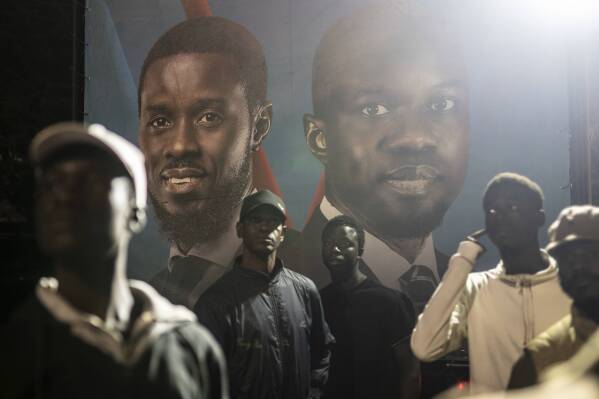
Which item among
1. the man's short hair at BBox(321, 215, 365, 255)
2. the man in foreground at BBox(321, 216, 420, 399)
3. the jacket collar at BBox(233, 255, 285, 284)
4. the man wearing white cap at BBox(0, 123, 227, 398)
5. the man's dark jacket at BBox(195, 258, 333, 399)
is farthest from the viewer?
the man's short hair at BBox(321, 215, 365, 255)

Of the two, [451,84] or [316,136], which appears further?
[316,136]

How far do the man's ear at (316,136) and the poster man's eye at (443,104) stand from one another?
2.93 feet

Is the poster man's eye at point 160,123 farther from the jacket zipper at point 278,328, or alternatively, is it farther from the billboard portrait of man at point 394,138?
the jacket zipper at point 278,328

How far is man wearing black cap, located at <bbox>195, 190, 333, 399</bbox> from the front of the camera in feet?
15.8

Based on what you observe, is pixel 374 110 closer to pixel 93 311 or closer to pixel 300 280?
pixel 300 280

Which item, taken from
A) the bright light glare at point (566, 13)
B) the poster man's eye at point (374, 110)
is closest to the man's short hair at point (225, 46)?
the poster man's eye at point (374, 110)

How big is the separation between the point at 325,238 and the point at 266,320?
96 centimetres

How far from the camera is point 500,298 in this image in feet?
13.8

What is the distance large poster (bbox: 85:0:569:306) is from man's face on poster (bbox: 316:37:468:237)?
11mm

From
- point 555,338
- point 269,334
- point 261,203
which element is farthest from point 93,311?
point 261,203

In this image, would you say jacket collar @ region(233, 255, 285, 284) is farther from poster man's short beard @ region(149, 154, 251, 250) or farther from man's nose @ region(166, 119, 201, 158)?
man's nose @ region(166, 119, 201, 158)

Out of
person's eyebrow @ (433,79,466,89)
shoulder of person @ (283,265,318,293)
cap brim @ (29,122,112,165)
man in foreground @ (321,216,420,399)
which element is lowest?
man in foreground @ (321,216,420,399)

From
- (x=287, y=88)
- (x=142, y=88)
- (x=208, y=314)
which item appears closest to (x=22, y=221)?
(x=142, y=88)

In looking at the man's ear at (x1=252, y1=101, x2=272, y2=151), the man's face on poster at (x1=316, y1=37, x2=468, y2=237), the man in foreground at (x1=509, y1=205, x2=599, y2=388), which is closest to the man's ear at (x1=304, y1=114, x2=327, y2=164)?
the man's face on poster at (x1=316, y1=37, x2=468, y2=237)
